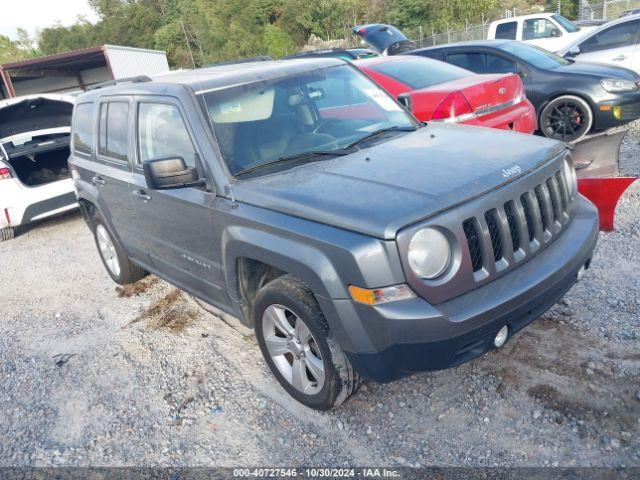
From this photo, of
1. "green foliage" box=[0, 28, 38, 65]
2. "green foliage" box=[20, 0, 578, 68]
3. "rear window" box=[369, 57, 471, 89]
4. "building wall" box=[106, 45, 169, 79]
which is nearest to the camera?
"rear window" box=[369, 57, 471, 89]

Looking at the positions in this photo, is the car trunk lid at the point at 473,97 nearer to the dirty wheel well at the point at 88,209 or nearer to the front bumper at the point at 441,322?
the front bumper at the point at 441,322

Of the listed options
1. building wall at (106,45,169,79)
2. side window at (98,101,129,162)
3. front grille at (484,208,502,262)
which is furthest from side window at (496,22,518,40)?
building wall at (106,45,169,79)

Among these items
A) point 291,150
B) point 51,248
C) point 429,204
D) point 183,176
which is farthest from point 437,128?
point 51,248

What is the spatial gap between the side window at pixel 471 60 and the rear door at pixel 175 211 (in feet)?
20.6

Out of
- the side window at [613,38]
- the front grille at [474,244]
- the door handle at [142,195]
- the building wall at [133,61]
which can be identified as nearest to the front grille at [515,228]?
the front grille at [474,244]

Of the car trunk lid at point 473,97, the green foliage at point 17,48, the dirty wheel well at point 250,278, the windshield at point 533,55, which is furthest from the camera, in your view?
the green foliage at point 17,48

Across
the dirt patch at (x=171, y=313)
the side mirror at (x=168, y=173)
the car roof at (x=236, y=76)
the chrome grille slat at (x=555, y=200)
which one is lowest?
the dirt patch at (x=171, y=313)

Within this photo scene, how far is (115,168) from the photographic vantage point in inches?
175

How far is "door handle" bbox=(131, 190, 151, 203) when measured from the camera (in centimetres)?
402

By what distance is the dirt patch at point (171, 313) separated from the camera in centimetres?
463

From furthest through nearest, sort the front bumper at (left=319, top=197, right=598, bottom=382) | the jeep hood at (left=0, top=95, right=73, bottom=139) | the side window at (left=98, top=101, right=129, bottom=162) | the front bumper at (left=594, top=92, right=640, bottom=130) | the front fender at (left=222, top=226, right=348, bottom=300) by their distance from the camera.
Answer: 1. the jeep hood at (left=0, top=95, right=73, bottom=139)
2. the front bumper at (left=594, top=92, right=640, bottom=130)
3. the side window at (left=98, top=101, right=129, bottom=162)
4. the front fender at (left=222, top=226, right=348, bottom=300)
5. the front bumper at (left=319, top=197, right=598, bottom=382)

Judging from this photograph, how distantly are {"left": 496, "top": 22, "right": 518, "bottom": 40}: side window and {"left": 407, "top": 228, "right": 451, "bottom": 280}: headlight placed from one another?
1342cm

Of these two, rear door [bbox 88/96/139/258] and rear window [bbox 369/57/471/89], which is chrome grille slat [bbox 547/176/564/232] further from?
rear window [bbox 369/57/471/89]

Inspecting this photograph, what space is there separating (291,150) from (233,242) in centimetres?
72
